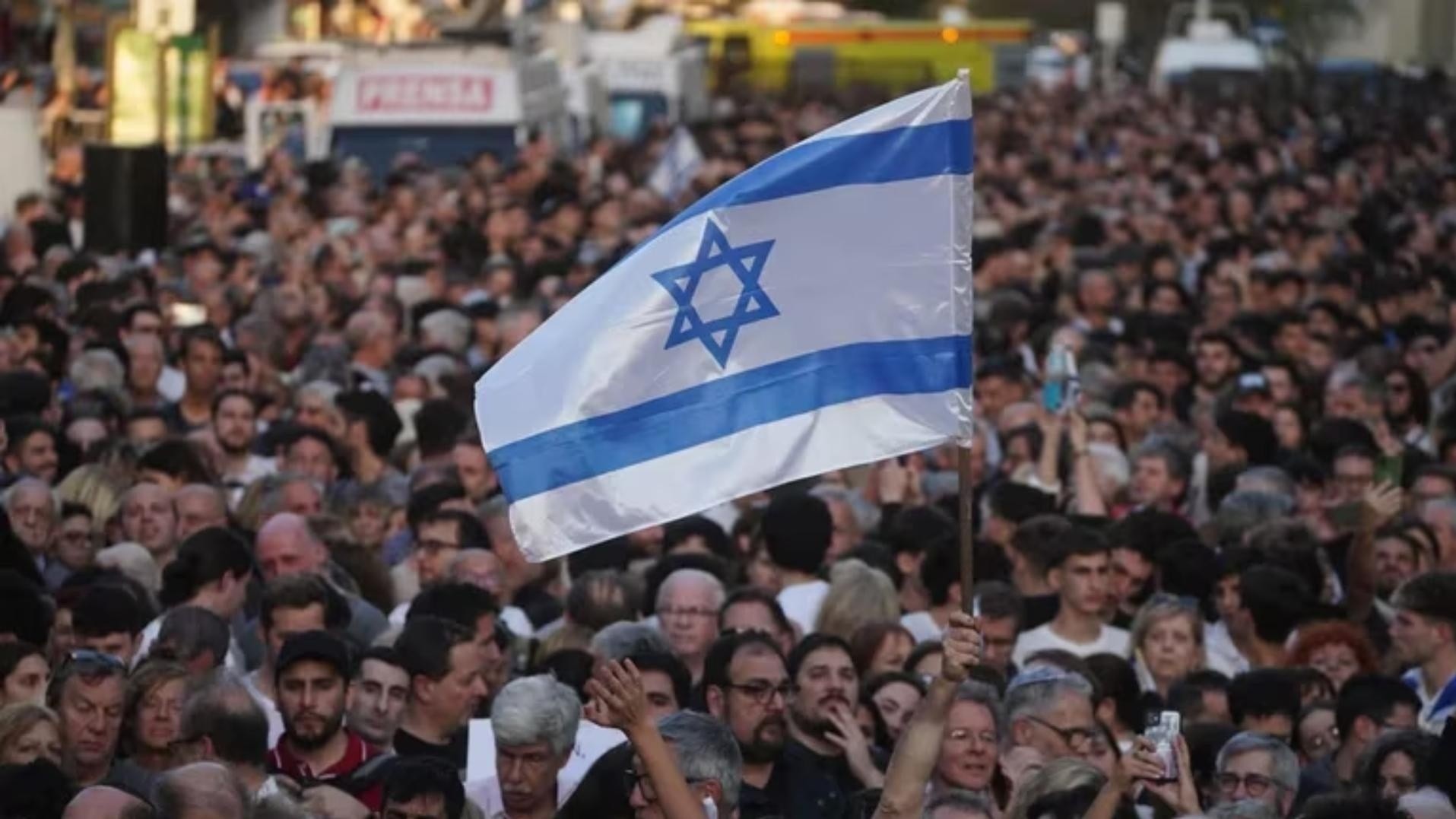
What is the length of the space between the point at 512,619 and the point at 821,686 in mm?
2241

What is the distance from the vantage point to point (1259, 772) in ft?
31.0

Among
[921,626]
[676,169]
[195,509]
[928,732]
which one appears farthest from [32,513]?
[676,169]

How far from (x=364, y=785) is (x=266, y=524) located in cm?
285

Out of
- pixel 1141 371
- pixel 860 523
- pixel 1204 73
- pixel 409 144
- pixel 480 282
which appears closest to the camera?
pixel 860 523

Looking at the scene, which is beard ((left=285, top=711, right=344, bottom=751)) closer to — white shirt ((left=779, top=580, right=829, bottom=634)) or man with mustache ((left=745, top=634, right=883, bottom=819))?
man with mustache ((left=745, top=634, right=883, bottom=819))

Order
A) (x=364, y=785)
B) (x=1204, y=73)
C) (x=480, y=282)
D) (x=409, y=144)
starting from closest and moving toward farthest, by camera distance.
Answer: (x=364, y=785), (x=480, y=282), (x=409, y=144), (x=1204, y=73)

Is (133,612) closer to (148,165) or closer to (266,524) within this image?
(266,524)


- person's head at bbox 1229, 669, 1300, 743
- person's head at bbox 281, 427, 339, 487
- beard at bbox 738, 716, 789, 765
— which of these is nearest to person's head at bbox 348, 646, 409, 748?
beard at bbox 738, 716, 789, 765

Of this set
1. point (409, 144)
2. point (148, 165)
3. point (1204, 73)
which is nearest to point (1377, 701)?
point (148, 165)

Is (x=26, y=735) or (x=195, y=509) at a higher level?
(x=26, y=735)

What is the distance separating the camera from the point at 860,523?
13789 millimetres

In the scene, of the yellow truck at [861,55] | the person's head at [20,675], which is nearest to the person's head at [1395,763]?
the person's head at [20,675]

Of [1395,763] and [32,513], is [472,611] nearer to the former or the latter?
[32,513]

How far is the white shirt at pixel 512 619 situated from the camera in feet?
38.7
